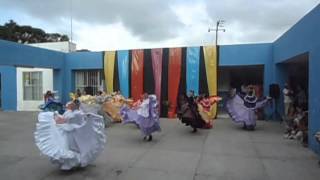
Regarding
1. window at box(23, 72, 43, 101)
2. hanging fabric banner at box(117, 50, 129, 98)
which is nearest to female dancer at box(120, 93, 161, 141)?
hanging fabric banner at box(117, 50, 129, 98)

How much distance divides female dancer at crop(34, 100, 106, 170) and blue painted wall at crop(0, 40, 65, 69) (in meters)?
9.67

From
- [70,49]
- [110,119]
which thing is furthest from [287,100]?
[70,49]

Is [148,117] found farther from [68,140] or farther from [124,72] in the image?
[124,72]

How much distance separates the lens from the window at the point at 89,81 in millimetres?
20703

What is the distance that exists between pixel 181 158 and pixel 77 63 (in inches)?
527

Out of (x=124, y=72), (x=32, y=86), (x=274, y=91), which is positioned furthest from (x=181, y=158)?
Result: (x=32, y=86)

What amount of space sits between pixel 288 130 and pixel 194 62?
21.8ft

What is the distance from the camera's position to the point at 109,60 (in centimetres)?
1973

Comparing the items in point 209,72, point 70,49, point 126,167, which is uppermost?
point 70,49

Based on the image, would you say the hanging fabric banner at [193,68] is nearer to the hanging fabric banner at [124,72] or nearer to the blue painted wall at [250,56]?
the blue painted wall at [250,56]

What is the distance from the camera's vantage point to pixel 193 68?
18031 mm

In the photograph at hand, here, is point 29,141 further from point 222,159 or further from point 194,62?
point 194,62

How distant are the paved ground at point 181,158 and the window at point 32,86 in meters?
9.46

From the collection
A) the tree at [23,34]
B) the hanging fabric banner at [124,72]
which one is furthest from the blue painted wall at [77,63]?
the tree at [23,34]
